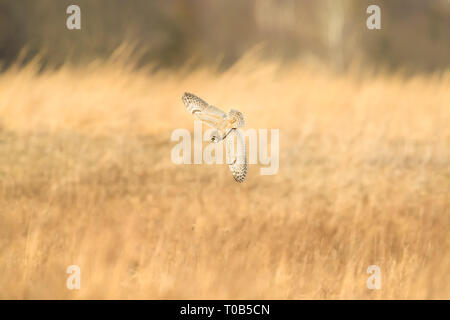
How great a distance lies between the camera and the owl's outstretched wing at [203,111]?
3.34 meters

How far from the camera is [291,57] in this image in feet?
35.5

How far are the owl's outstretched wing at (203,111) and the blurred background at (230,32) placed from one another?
479 cm

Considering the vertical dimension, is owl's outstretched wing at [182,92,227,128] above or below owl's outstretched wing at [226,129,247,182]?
above

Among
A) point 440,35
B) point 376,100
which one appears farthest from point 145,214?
point 440,35

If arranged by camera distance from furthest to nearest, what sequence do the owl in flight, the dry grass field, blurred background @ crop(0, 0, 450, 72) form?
blurred background @ crop(0, 0, 450, 72) < the dry grass field < the owl in flight

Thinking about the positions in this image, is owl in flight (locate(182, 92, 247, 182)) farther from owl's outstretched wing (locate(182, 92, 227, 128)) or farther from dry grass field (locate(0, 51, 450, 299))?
dry grass field (locate(0, 51, 450, 299))

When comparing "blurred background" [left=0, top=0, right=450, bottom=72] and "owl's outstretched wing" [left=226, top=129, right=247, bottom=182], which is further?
"blurred background" [left=0, top=0, right=450, bottom=72]

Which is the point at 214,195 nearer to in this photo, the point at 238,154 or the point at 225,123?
the point at 238,154

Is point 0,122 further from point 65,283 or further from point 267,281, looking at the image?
point 267,281

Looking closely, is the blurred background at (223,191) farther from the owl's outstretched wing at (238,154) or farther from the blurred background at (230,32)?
the blurred background at (230,32)

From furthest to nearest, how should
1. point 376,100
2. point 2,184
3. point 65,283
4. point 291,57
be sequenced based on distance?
point 291,57
point 376,100
point 2,184
point 65,283

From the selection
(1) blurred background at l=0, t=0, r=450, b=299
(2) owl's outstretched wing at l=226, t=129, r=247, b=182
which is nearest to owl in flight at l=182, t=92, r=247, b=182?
(2) owl's outstretched wing at l=226, t=129, r=247, b=182

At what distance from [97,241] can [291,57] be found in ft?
25.2

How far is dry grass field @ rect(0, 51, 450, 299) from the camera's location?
11.2ft
